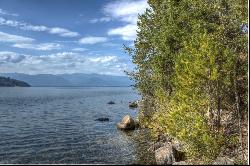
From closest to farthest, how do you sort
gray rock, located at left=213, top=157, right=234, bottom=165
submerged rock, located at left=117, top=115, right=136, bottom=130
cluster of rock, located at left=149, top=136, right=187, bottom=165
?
gray rock, located at left=213, top=157, right=234, bottom=165 < cluster of rock, located at left=149, top=136, right=187, bottom=165 < submerged rock, located at left=117, top=115, right=136, bottom=130

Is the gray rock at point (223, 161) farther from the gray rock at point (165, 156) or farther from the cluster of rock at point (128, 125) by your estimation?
the cluster of rock at point (128, 125)

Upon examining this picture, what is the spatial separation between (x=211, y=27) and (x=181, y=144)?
13729mm

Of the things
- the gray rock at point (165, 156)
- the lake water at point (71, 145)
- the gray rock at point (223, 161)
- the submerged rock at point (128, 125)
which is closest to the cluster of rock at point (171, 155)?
the gray rock at point (165, 156)

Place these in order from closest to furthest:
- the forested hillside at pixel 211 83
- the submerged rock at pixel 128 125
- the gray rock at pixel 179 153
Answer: the forested hillside at pixel 211 83 → the gray rock at pixel 179 153 → the submerged rock at pixel 128 125

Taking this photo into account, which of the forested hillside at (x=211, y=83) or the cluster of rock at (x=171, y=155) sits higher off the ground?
the forested hillside at (x=211, y=83)

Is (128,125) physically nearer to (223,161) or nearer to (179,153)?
(179,153)

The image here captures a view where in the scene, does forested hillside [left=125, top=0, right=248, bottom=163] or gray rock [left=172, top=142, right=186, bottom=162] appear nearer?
forested hillside [left=125, top=0, right=248, bottom=163]

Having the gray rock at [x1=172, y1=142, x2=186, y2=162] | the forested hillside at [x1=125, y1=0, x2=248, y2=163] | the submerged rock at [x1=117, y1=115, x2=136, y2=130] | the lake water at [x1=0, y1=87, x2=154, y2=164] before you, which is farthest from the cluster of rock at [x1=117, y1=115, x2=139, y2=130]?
the gray rock at [x1=172, y1=142, x2=186, y2=162]

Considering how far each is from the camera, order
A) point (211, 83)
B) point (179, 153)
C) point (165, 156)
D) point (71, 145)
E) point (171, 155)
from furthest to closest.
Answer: point (71, 145) < point (165, 156) < point (179, 153) < point (171, 155) < point (211, 83)

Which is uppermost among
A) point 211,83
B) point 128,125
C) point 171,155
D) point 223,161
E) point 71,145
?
point 211,83

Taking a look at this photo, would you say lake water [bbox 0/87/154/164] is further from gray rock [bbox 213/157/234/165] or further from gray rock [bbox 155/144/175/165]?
gray rock [bbox 213/157/234/165]

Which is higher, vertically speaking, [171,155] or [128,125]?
[171,155]

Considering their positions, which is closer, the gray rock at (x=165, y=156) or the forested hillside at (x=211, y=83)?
the forested hillside at (x=211, y=83)

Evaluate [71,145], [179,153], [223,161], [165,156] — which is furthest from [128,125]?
[223,161]
